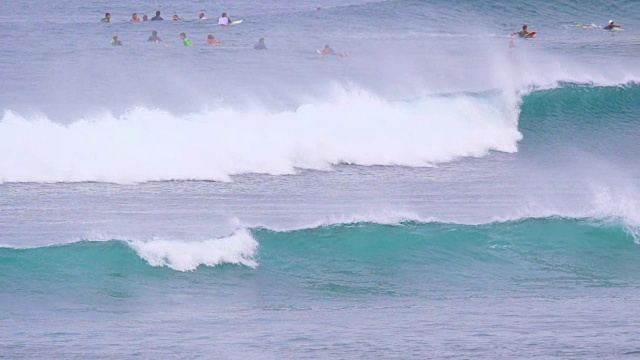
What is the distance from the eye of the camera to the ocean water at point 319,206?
10.0 metres

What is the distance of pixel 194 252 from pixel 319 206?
12.3 feet

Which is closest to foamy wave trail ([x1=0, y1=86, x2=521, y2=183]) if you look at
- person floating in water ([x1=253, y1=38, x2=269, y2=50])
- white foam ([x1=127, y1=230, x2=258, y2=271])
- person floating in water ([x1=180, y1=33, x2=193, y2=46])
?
white foam ([x1=127, y1=230, x2=258, y2=271])

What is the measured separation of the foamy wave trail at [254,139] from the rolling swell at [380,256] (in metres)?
5.18

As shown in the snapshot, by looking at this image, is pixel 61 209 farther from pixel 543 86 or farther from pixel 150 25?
pixel 150 25

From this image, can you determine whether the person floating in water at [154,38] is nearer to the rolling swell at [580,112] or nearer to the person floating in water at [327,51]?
the person floating in water at [327,51]

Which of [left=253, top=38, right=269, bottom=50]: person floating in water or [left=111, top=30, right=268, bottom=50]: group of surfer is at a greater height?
[left=111, top=30, right=268, bottom=50]: group of surfer

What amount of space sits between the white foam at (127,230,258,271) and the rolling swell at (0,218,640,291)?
0.03ft

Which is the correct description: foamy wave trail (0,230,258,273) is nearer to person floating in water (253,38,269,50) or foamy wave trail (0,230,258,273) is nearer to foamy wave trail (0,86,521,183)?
foamy wave trail (0,86,521,183)

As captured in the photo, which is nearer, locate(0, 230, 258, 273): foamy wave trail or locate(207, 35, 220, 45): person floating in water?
locate(0, 230, 258, 273): foamy wave trail

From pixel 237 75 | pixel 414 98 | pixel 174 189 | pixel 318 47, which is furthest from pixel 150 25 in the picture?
pixel 174 189

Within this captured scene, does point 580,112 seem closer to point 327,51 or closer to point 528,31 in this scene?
point 327,51

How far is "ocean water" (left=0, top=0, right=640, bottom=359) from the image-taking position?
10.0m

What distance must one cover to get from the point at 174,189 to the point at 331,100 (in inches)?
246

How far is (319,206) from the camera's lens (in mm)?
15625
